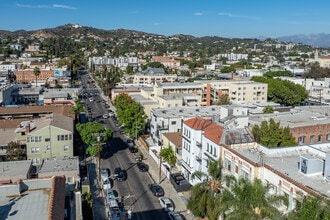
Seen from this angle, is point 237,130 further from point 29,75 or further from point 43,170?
point 29,75

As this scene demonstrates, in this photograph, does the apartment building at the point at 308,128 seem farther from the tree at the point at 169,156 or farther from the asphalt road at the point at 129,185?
the asphalt road at the point at 129,185

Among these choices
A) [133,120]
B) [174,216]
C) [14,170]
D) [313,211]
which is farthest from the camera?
[133,120]

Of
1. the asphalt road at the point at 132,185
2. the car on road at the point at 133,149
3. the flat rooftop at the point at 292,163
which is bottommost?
the asphalt road at the point at 132,185

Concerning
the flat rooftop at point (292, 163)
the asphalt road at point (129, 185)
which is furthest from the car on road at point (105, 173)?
the flat rooftop at point (292, 163)

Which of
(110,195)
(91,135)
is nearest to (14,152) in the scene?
(91,135)

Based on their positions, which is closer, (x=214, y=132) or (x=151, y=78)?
(x=214, y=132)

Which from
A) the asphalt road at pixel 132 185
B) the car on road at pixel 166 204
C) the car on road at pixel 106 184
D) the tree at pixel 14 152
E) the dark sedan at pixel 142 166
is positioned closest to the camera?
the car on road at pixel 166 204

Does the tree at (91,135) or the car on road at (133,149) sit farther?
the car on road at (133,149)

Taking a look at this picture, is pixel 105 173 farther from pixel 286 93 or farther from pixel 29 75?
pixel 29 75
